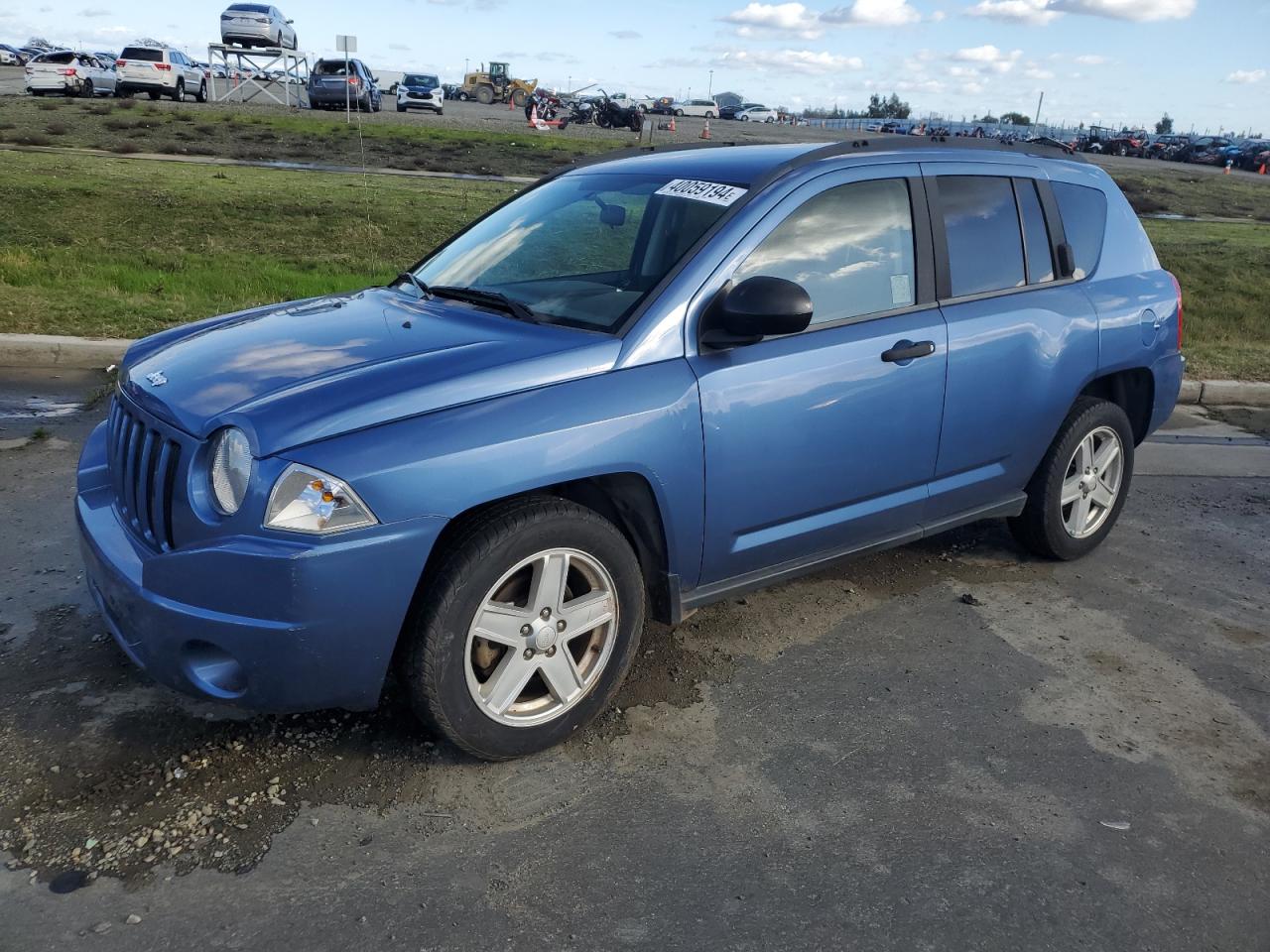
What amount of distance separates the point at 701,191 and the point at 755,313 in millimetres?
742

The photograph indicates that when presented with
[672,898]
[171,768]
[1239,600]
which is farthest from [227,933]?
[1239,600]

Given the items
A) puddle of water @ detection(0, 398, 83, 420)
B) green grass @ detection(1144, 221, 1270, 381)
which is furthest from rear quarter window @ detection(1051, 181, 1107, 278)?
puddle of water @ detection(0, 398, 83, 420)

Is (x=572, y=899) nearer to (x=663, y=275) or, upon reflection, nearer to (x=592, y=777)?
(x=592, y=777)

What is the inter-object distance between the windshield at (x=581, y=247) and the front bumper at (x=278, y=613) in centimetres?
111

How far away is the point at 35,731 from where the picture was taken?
10.8ft

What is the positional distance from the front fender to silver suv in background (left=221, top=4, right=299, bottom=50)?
44.3 metres

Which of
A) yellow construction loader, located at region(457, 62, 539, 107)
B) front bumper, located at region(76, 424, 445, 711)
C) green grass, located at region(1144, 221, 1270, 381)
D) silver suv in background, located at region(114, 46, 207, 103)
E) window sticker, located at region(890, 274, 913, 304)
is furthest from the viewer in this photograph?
yellow construction loader, located at region(457, 62, 539, 107)

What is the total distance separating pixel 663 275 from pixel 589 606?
1.11 meters

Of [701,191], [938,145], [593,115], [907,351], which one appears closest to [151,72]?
[593,115]

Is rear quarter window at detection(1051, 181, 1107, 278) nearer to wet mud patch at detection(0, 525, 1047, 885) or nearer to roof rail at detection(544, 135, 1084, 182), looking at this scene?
roof rail at detection(544, 135, 1084, 182)

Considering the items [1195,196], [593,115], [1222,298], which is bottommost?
[1222,298]

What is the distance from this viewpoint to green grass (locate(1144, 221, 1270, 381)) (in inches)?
376

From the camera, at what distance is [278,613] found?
2799 mm

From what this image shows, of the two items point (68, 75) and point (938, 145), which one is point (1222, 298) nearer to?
point (938, 145)
